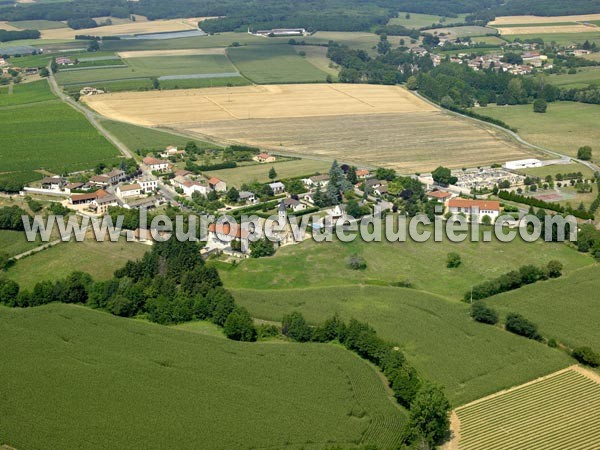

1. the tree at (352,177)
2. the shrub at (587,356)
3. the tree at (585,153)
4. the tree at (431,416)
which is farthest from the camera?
the tree at (585,153)

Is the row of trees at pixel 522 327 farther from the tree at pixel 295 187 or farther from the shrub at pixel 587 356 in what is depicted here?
the tree at pixel 295 187

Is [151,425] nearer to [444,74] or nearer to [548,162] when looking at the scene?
[548,162]

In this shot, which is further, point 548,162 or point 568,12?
point 568,12

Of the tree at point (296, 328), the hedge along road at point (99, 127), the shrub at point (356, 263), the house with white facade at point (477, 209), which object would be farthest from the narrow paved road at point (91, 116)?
the tree at point (296, 328)

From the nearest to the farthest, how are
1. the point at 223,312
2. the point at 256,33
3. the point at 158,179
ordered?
the point at 223,312 → the point at 158,179 → the point at 256,33

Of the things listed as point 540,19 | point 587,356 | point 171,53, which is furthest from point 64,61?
point 587,356

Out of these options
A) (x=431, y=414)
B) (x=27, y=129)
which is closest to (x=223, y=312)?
(x=431, y=414)
